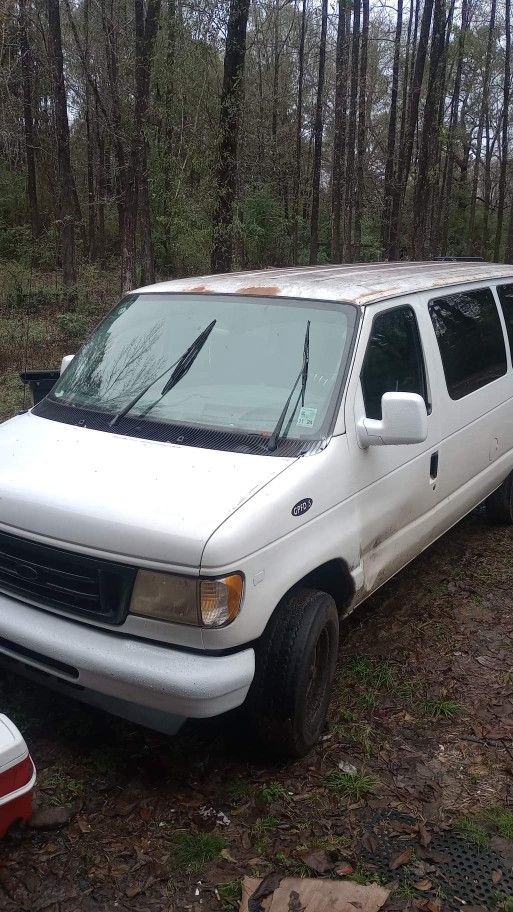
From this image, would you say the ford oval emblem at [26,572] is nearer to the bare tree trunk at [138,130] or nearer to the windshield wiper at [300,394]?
the windshield wiper at [300,394]

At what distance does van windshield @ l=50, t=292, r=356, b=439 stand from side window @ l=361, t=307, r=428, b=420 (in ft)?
0.63

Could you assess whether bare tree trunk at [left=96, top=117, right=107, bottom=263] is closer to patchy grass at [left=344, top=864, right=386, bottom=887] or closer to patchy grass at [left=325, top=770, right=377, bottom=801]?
patchy grass at [left=325, top=770, right=377, bottom=801]

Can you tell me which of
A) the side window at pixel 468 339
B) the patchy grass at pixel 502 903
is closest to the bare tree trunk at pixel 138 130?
the side window at pixel 468 339

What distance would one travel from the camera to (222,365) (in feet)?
12.1

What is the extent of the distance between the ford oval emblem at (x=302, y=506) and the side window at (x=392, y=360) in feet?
2.45

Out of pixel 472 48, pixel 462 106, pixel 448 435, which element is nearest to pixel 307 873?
pixel 448 435

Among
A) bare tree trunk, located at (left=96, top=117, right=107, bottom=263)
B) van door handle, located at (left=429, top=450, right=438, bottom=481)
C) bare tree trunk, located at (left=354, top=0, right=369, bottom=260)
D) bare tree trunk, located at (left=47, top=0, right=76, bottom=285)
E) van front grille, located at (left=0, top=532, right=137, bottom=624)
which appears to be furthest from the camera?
bare tree trunk, located at (left=96, top=117, right=107, bottom=263)

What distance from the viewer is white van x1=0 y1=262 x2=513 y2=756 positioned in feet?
8.86

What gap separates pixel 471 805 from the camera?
303 cm

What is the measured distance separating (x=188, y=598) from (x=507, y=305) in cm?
400

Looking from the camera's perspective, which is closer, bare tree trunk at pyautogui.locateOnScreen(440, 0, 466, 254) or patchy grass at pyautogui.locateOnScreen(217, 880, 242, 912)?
patchy grass at pyautogui.locateOnScreen(217, 880, 242, 912)

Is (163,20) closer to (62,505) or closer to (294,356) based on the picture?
(294,356)

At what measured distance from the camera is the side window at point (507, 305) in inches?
218

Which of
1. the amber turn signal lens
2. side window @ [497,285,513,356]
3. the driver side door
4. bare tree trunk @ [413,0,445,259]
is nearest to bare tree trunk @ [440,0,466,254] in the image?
bare tree trunk @ [413,0,445,259]
